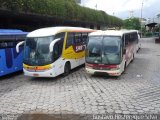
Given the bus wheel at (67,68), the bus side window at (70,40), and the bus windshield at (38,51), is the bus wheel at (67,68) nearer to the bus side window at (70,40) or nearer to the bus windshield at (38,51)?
the bus side window at (70,40)

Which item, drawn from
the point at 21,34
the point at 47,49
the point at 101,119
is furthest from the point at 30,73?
the point at 101,119

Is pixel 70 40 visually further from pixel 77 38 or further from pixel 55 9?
pixel 55 9

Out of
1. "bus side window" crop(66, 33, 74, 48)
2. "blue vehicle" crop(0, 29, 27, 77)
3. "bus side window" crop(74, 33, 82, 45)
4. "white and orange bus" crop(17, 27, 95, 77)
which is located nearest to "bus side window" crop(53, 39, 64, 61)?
"white and orange bus" crop(17, 27, 95, 77)

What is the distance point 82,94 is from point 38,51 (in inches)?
162

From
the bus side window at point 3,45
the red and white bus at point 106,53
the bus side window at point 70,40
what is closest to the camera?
the red and white bus at point 106,53

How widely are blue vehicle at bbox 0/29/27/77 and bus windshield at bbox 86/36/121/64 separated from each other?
450 cm

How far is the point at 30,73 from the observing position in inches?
584

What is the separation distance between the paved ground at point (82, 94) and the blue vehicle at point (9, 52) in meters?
0.66

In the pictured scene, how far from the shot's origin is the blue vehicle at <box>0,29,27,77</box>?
15.6 meters

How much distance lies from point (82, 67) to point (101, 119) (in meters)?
11.2

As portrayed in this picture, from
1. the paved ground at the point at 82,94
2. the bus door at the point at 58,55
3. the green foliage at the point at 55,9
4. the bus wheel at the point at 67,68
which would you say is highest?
the green foliage at the point at 55,9

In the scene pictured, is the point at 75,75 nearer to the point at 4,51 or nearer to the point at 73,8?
the point at 4,51

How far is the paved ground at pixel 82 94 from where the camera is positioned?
981cm

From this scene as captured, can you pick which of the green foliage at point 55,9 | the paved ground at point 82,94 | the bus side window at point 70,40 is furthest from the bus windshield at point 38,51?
the green foliage at point 55,9
